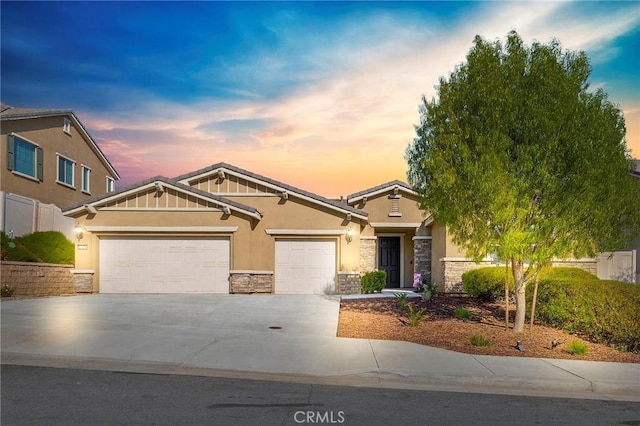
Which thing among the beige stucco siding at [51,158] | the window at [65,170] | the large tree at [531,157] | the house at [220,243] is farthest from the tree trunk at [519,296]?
the window at [65,170]

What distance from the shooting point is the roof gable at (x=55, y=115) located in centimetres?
2069

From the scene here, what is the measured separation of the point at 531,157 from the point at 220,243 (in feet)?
40.1

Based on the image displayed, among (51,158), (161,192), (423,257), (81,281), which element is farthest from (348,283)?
(51,158)

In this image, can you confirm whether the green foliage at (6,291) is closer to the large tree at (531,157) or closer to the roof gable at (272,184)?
the roof gable at (272,184)

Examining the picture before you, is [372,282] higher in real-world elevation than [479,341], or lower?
higher

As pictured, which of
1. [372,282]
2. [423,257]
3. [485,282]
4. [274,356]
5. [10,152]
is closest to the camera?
[274,356]

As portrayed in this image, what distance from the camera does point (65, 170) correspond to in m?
25.8

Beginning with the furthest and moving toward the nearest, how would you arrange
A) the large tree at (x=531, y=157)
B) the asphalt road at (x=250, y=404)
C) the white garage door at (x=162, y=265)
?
the white garage door at (x=162, y=265) < the large tree at (x=531, y=157) < the asphalt road at (x=250, y=404)

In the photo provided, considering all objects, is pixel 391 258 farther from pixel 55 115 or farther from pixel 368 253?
pixel 55 115

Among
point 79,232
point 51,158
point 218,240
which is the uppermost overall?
point 51,158

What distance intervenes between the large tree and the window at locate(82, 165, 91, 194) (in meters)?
23.8

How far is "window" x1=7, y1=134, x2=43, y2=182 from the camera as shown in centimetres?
2047

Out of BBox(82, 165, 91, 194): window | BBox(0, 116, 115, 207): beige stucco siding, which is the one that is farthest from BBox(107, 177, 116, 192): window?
BBox(82, 165, 91, 194): window

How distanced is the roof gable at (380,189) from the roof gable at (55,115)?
1497cm
